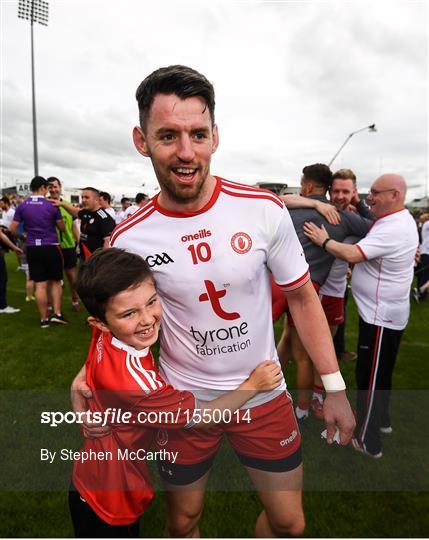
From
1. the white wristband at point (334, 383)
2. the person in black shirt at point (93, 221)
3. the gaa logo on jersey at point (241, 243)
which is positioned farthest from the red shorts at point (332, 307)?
the person in black shirt at point (93, 221)

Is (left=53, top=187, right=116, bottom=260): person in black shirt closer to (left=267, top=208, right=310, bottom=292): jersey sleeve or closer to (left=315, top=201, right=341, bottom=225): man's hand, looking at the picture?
(left=315, top=201, right=341, bottom=225): man's hand

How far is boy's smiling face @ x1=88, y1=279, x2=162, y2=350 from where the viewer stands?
140 cm

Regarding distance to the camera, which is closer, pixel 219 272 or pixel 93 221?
pixel 219 272

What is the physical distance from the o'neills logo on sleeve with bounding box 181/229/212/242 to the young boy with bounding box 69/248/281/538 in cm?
21

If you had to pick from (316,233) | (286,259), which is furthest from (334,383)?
(316,233)

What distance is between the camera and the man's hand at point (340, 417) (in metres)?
1.53

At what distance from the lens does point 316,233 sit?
297cm

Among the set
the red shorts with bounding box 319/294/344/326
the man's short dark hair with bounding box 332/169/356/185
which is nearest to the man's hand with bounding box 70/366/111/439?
the red shorts with bounding box 319/294/344/326

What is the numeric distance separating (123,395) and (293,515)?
98cm

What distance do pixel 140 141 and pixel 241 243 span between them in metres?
0.63

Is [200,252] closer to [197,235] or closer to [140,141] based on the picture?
[197,235]

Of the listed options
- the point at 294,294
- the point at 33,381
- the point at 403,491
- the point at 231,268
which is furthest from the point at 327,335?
the point at 33,381

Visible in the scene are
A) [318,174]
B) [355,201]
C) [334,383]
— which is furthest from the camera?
[355,201]

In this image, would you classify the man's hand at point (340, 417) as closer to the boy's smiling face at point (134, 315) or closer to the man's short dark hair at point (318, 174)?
the boy's smiling face at point (134, 315)
